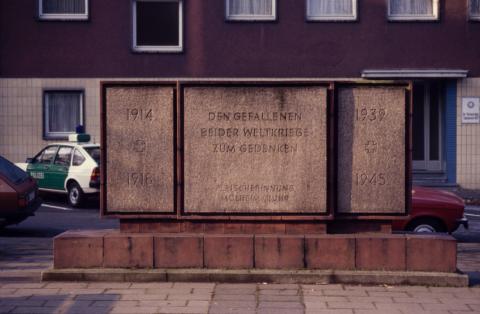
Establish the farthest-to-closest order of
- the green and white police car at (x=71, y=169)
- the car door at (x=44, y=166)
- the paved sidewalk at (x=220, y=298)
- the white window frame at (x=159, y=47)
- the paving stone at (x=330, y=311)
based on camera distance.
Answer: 1. the white window frame at (x=159, y=47)
2. the car door at (x=44, y=166)
3. the green and white police car at (x=71, y=169)
4. the paved sidewalk at (x=220, y=298)
5. the paving stone at (x=330, y=311)

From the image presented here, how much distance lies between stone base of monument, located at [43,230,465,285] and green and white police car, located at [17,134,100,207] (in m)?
10.6

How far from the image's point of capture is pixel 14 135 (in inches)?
998

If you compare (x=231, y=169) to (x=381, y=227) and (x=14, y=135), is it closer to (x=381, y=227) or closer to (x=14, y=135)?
(x=381, y=227)

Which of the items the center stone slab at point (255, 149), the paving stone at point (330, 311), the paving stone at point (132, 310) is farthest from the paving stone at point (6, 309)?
the paving stone at point (330, 311)

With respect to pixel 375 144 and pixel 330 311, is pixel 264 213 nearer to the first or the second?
pixel 375 144

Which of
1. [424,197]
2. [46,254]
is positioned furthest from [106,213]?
[424,197]

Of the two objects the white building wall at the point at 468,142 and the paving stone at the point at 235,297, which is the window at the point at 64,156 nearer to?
the white building wall at the point at 468,142

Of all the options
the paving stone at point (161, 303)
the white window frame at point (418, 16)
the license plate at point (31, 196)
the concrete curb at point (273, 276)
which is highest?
the white window frame at point (418, 16)

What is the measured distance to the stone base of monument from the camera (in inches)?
380

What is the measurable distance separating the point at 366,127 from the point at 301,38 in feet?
50.3

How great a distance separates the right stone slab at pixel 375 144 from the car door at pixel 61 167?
12.1m

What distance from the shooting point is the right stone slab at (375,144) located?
394 inches

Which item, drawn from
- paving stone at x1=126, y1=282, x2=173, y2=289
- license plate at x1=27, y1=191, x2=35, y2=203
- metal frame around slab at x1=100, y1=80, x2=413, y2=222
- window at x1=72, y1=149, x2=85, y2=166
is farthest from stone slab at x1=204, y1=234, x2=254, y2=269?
window at x1=72, y1=149, x2=85, y2=166

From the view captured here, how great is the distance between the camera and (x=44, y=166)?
2172cm
